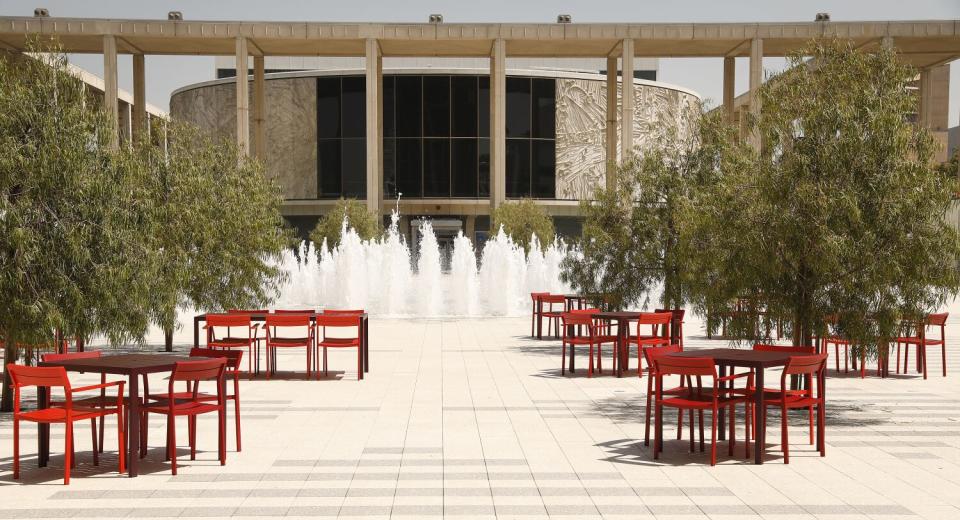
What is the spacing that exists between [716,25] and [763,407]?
41027mm

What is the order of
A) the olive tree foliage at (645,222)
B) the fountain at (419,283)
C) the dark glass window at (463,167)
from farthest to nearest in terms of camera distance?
the dark glass window at (463,167), the fountain at (419,283), the olive tree foliage at (645,222)

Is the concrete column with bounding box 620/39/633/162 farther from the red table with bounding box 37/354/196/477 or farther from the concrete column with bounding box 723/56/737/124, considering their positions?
the red table with bounding box 37/354/196/477

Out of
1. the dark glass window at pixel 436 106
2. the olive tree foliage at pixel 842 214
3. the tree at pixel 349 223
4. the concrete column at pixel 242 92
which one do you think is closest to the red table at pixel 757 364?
the olive tree foliage at pixel 842 214

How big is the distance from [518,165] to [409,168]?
6.44 meters

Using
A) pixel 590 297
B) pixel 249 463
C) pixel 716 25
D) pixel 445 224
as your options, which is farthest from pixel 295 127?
pixel 249 463

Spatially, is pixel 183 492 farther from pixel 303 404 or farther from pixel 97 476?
pixel 303 404

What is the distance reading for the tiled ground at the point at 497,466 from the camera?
7.06 meters

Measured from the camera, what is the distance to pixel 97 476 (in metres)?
8.09

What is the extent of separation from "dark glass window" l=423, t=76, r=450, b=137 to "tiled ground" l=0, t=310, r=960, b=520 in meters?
45.7

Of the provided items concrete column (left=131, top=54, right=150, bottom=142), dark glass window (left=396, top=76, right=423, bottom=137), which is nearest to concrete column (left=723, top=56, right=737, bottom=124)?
dark glass window (left=396, top=76, right=423, bottom=137)

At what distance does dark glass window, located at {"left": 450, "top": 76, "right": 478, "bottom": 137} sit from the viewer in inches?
2291

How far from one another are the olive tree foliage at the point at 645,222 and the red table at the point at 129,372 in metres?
10.7

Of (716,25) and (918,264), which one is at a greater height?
(716,25)

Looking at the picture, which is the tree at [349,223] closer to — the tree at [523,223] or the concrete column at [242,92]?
the tree at [523,223]
